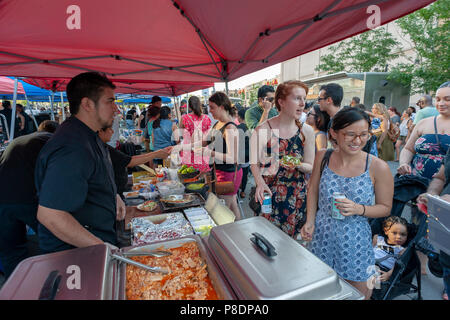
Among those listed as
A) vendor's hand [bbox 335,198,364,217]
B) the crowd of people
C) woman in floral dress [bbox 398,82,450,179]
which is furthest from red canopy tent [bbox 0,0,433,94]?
woman in floral dress [bbox 398,82,450,179]

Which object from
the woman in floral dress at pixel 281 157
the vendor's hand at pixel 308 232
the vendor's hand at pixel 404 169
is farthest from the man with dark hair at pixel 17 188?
the vendor's hand at pixel 404 169

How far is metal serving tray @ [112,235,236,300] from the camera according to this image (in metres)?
0.93

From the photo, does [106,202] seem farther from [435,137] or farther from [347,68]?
[347,68]

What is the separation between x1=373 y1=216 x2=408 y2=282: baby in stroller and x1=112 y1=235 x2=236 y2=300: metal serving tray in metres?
2.08

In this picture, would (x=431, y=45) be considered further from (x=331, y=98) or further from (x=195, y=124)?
(x=195, y=124)

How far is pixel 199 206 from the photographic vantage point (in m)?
2.42

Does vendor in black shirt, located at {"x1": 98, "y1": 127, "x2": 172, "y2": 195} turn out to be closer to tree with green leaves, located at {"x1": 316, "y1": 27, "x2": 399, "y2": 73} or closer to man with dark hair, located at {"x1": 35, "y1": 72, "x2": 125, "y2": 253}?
man with dark hair, located at {"x1": 35, "y1": 72, "x2": 125, "y2": 253}

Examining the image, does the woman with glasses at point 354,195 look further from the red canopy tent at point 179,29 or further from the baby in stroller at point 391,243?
the baby in stroller at point 391,243

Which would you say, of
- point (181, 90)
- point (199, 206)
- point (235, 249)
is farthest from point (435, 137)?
point (181, 90)

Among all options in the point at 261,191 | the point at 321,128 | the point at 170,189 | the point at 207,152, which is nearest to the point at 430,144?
the point at 321,128

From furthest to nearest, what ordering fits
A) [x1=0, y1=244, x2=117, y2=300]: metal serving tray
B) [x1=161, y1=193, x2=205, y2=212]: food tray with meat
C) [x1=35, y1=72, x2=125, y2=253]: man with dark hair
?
[x1=161, y1=193, x2=205, y2=212]: food tray with meat, [x1=35, y1=72, x2=125, y2=253]: man with dark hair, [x1=0, y1=244, x2=117, y2=300]: metal serving tray

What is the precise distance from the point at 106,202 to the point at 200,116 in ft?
11.6

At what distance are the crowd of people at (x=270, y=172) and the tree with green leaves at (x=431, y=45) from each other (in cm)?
1297

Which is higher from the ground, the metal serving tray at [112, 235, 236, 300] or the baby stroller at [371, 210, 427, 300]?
Answer: the metal serving tray at [112, 235, 236, 300]
